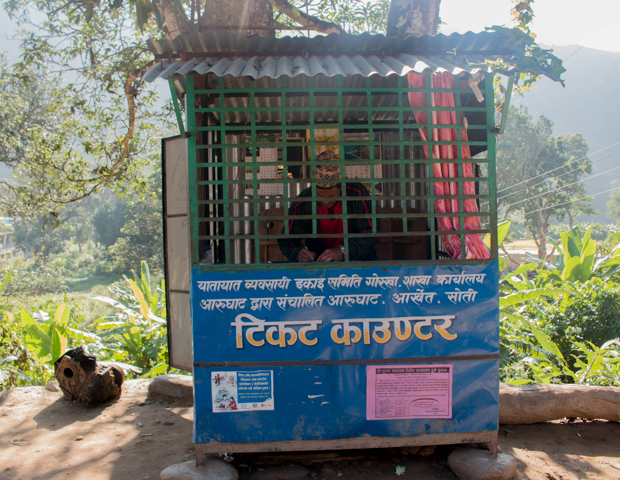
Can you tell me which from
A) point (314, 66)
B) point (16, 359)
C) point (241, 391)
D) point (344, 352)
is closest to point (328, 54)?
point (314, 66)

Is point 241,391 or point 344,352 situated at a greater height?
point 344,352

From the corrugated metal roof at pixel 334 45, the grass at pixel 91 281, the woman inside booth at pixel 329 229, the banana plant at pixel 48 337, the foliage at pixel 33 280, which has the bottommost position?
the grass at pixel 91 281

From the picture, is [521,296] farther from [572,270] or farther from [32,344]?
[32,344]

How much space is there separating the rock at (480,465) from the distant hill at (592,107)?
118205 millimetres

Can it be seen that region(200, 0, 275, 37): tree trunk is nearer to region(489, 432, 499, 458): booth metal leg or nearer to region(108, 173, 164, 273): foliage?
region(489, 432, 499, 458): booth metal leg

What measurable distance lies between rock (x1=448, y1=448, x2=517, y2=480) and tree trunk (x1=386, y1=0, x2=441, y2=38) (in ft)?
13.9

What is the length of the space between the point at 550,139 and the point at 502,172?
13.9 ft

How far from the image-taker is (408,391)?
9.74ft

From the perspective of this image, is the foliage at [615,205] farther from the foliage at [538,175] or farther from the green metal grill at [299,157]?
the green metal grill at [299,157]

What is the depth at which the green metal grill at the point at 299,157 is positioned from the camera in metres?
2.83

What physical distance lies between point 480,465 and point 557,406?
1399 millimetres

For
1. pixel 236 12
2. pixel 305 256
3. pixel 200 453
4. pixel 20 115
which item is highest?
pixel 20 115

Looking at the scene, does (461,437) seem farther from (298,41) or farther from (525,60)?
(298,41)

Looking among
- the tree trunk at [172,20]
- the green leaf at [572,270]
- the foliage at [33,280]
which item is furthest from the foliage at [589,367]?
the foliage at [33,280]
